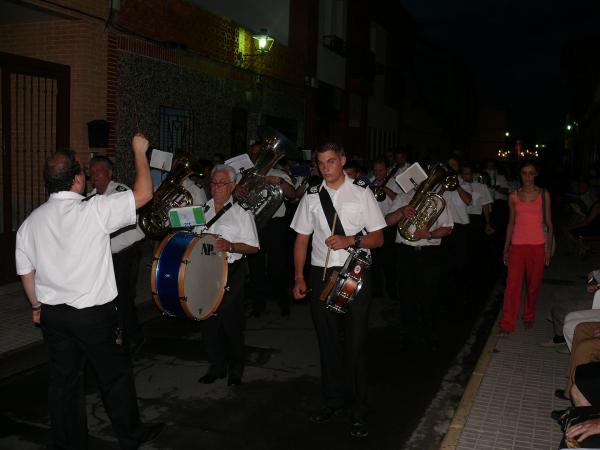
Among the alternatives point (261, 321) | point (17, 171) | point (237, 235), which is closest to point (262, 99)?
point (17, 171)

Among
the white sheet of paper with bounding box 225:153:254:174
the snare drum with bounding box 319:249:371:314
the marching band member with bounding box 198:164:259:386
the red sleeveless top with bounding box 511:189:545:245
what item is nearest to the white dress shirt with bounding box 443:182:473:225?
the red sleeveless top with bounding box 511:189:545:245

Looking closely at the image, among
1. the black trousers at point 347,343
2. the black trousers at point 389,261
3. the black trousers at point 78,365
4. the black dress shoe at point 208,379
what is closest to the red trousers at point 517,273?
the black trousers at point 389,261

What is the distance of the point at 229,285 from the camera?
223 inches

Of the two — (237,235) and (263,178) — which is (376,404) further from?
(263,178)

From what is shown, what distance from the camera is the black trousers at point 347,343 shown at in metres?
4.79

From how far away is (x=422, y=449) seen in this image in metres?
4.59

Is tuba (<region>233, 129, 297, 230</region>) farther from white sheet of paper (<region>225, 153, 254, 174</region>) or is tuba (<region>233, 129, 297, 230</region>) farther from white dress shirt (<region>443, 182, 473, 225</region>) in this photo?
white dress shirt (<region>443, 182, 473, 225</region>)

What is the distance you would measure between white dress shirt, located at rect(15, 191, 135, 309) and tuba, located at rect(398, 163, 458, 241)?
3.44 metres

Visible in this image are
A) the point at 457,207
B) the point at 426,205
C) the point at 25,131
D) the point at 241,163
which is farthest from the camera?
the point at 25,131

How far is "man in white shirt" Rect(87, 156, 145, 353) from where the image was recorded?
606 centimetres

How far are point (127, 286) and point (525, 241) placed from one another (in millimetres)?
4378

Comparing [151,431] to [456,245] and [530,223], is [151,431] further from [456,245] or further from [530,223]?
[456,245]

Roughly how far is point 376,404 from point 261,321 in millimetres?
2798

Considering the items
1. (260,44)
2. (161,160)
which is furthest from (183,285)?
(260,44)
